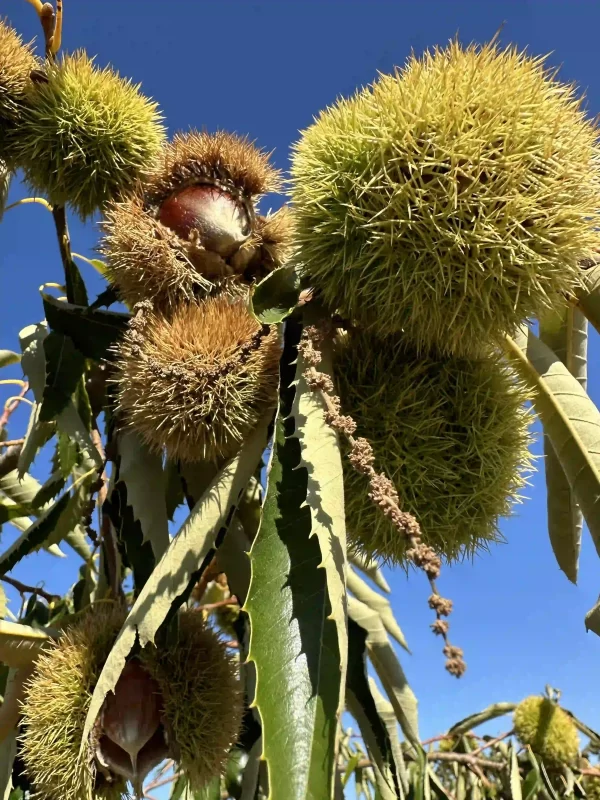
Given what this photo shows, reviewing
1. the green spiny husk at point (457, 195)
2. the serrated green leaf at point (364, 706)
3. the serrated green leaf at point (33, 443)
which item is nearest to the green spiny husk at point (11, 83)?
the serrated green leaf at point (33, 443)

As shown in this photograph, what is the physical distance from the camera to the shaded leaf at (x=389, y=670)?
1771mm

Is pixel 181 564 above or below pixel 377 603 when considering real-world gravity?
below

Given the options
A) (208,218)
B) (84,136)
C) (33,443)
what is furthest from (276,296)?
(33,443)

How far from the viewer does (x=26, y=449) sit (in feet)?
5.86

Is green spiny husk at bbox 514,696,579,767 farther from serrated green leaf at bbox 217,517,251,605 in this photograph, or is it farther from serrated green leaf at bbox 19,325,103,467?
serrated green leaf at bbox 19,325,103,467

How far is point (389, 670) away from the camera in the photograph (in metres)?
1.82

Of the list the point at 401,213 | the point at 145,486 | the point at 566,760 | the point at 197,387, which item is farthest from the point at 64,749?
the point at 566,760

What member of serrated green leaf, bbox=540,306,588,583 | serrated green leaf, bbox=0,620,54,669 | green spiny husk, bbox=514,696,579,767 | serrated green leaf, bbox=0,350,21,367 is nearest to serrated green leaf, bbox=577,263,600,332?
serrated green leaf, bbox=540,306,588,583

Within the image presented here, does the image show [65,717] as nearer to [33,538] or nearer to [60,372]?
[33,538]

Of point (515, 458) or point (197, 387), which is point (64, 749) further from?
point (515, 458)

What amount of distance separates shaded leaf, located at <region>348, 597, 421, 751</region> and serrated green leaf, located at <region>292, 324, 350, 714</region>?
886 mm

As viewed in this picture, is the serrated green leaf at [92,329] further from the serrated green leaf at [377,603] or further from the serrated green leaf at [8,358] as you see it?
the serrated green leaf at [8,358]

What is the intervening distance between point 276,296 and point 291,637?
1.78ft

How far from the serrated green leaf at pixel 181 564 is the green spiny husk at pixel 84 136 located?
0.76 meters
